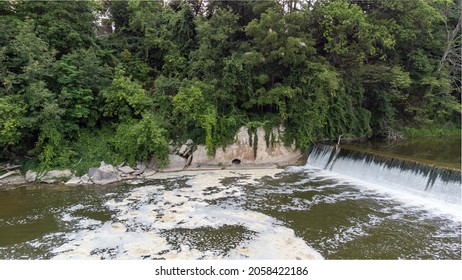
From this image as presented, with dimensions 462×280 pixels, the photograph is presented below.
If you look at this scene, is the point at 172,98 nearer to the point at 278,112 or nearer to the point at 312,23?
the point at 278,112

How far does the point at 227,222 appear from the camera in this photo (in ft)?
23.9

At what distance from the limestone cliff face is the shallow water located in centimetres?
192

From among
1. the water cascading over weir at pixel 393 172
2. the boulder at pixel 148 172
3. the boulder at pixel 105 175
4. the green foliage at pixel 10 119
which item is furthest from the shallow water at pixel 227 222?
the green foliage at pixel 10 119

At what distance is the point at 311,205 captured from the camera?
821cm

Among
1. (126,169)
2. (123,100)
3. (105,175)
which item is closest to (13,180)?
(105,175)

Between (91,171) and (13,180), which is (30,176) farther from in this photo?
(91,171)

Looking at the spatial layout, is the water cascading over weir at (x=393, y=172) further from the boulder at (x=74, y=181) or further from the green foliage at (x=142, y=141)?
the boulder at (x=74, y=181)

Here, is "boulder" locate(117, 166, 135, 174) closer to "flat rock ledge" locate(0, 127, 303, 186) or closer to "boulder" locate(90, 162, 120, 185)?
"flat rock ledge" locate(0, 127, 303, 186)

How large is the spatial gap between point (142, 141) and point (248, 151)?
4258mm

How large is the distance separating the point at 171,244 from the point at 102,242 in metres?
1.55

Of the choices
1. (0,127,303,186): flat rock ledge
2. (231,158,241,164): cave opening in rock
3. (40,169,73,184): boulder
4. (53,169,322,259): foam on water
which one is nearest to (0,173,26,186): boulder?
(40,169,73,184): boulder

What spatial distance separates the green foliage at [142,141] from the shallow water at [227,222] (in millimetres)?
1400

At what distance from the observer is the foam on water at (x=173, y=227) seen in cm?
597
